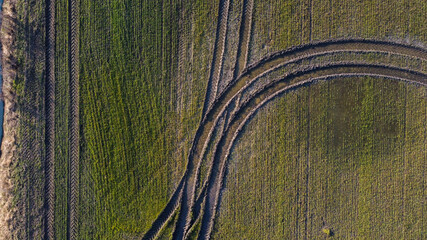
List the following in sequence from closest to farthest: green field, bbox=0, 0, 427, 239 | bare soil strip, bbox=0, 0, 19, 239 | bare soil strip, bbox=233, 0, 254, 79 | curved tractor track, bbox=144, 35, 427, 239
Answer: bare soil strip, bbox=0, 0, 19, 239 < green field, bbox=0, 0, 427, 239 < curved tractor track, bbox=144, 35, 427, 239 < bare soil strip, bbox=233, 0, 254, 79

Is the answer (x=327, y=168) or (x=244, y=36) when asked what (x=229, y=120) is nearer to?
(x=244, y=36)

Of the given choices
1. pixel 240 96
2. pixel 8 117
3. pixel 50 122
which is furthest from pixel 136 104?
pixel 8 117

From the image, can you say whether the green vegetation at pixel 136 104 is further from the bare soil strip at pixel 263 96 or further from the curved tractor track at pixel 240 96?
the bare soil strip at pixel 263 96

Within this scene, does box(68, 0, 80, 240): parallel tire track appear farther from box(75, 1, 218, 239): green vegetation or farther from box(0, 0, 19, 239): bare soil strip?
box(0, 0, 19, 239): bare soil strip

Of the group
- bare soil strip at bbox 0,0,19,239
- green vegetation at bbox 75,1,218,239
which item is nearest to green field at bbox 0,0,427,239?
green vegetation at bbox 75,1,218,239

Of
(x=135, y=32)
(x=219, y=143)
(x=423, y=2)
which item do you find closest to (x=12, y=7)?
(x=135, y=32)

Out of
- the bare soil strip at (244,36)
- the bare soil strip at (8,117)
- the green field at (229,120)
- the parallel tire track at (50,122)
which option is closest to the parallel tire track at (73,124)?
the green field at (229,120)
